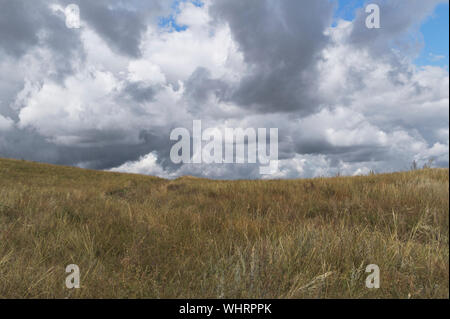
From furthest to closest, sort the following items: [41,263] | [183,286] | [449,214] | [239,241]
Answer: [449,214]
[239,241]
[41,263]
[183,286]

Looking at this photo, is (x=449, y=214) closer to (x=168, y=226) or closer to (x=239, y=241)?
(x=239, y=241)

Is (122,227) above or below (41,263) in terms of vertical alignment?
above

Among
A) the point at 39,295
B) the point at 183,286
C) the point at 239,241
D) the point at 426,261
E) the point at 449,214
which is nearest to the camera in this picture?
the point at 39,295

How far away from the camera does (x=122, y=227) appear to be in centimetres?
414
